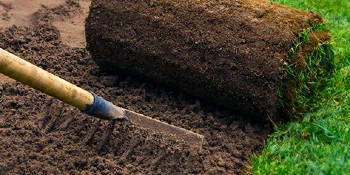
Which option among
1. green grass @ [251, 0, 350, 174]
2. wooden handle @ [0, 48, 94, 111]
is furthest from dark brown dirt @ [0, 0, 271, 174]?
wooden handle @ [0, 48, 94, 111]

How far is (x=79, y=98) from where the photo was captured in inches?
118

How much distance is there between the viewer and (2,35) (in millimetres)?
4590

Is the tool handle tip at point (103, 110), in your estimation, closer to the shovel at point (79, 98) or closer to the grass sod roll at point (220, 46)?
the shovel at point (79, 98)

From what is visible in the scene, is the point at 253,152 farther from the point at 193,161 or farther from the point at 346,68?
the point at 346,68

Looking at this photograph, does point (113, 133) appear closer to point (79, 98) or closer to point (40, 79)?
point (79, 98)

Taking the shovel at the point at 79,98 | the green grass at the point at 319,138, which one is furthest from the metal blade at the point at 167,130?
the green grass at the point at 319,138

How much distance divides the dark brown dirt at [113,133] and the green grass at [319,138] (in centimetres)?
16

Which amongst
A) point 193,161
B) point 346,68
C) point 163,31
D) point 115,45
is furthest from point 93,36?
point 346,68

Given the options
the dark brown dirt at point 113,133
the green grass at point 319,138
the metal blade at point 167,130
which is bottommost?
the dark brown dirt at point 113,133

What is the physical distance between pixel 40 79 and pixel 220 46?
53.6 inches

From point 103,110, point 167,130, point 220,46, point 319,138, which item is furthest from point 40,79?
point 319,138

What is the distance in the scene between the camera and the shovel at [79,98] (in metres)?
2.60

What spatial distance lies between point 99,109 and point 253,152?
3.54 ft

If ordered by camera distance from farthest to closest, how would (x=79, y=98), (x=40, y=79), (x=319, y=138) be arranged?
(x=319, y=138) → (x=79, y=98) → (x=40, y=79)
